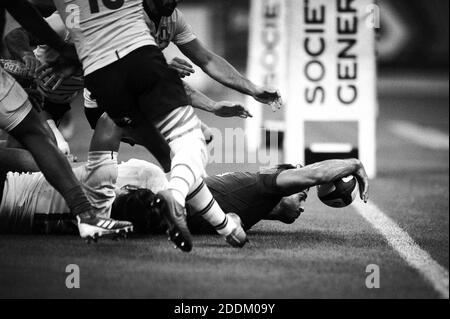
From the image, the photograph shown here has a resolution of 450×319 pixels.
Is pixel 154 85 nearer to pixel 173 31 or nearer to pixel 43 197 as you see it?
pixel 43 197

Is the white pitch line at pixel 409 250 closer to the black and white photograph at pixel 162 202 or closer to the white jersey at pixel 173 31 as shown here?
the black and white photograph at pixel 162 202

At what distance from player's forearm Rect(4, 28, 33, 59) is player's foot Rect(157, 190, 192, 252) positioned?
216 cm

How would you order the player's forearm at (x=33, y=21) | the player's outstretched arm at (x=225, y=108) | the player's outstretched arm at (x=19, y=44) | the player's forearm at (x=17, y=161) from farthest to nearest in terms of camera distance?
1. the player's outstretched arm at (x=19, y=44)
2. the player's outstretched arm at (x=225, y=108)
3. the player's forearm at (x=17, y=161)
4. the player's forearm at (x=33, y=21)

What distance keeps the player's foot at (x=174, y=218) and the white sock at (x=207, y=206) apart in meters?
0.34

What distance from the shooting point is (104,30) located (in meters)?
4.91

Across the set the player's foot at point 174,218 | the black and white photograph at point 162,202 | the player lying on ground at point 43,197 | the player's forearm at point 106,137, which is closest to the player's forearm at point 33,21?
the black and white photograph at point 162,202

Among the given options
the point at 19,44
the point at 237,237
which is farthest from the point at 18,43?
the point at 237,237

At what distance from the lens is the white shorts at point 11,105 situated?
508 cm

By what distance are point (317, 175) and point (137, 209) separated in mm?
1046

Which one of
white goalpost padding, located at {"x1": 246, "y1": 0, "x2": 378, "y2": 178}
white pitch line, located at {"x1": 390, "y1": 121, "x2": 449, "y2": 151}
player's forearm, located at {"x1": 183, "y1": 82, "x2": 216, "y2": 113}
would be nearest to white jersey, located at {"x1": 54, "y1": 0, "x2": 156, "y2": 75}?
player's forearm, located at {"x1": 183, "y1": 82, "x2": 216, "y2": 113}

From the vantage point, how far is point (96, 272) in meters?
4.39

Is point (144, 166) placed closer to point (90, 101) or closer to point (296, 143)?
point (90, 101)

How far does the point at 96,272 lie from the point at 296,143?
18.1 ft

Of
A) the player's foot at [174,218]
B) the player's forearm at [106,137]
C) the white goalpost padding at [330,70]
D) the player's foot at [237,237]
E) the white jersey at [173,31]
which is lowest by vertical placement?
the white goalpost padding at [330,70]
